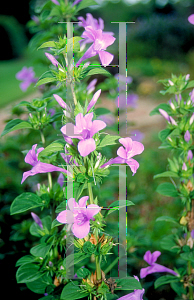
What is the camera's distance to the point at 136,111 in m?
5.75

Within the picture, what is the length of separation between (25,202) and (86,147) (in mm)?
361

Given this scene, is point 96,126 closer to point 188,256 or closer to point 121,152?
point 121,152

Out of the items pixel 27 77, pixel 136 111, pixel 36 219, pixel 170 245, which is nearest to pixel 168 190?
pixel 170 245

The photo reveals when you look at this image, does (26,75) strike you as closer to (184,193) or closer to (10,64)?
(184,193)

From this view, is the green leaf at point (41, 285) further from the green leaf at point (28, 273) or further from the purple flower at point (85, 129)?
the purple flower at point (85, 129)

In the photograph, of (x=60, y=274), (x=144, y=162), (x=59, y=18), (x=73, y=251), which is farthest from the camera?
(x=144, y=162)

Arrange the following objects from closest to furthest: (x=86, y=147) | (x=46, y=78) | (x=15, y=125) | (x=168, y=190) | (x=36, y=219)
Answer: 1. (x=86, y=147)
2. (x=46, y=78)
3. (x=15, y=125)
4. (x=36, y=219)
5. (x=168, y=190)

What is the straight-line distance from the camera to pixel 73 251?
29.6 inches

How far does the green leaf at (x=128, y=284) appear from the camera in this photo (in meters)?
0.74

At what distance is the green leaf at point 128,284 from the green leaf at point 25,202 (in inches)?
12.4

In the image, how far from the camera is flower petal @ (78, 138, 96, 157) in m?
0.59

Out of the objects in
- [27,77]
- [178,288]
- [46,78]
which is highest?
[27,77]

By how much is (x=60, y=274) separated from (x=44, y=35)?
3.47 feet

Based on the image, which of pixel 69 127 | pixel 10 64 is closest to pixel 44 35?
pixel 69 127
